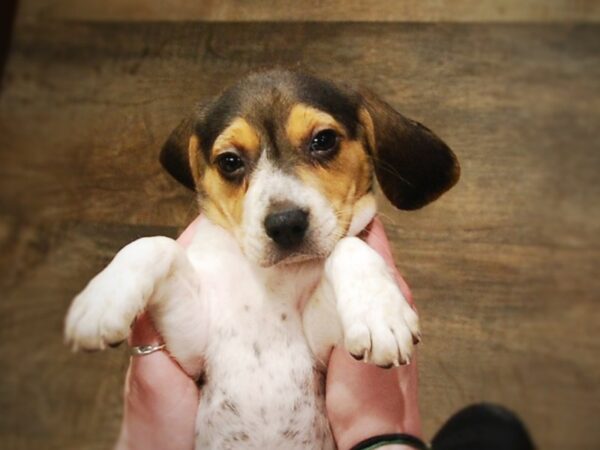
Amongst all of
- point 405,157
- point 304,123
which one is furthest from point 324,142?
point 405,157

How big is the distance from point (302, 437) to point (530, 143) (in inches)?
24.3

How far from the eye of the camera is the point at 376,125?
4.04ft

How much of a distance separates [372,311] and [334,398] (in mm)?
246

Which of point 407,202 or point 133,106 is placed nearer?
point 407,202

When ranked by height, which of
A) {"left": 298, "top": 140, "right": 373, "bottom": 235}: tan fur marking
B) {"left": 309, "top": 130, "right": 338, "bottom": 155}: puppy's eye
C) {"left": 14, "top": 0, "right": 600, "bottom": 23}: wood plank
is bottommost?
{"left": 298, "top": 140, "right": 373, "bottom": 235}: tan fur marking

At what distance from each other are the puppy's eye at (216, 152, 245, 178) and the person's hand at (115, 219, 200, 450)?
28 centimetres

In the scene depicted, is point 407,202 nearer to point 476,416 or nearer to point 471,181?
point 471,181

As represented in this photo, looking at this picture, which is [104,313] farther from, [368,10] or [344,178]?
[368,10]

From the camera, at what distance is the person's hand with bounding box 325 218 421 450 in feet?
3.71

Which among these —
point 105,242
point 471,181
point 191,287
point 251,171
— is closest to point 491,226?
point 471,181

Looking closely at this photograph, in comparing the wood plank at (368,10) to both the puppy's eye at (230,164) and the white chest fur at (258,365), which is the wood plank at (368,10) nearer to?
the puppy's eye at (230,164)

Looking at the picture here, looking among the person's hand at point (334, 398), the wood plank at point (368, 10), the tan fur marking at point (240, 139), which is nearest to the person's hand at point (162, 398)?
the person's hand at point (334, 398)

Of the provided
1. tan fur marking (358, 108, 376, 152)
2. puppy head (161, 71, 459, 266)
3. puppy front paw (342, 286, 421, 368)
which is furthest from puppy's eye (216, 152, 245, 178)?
puppy front paw (342, 286, 421, 368)

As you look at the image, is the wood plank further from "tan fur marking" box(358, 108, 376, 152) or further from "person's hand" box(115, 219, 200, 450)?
"person's hand" box(115, 219, 200, 450)
